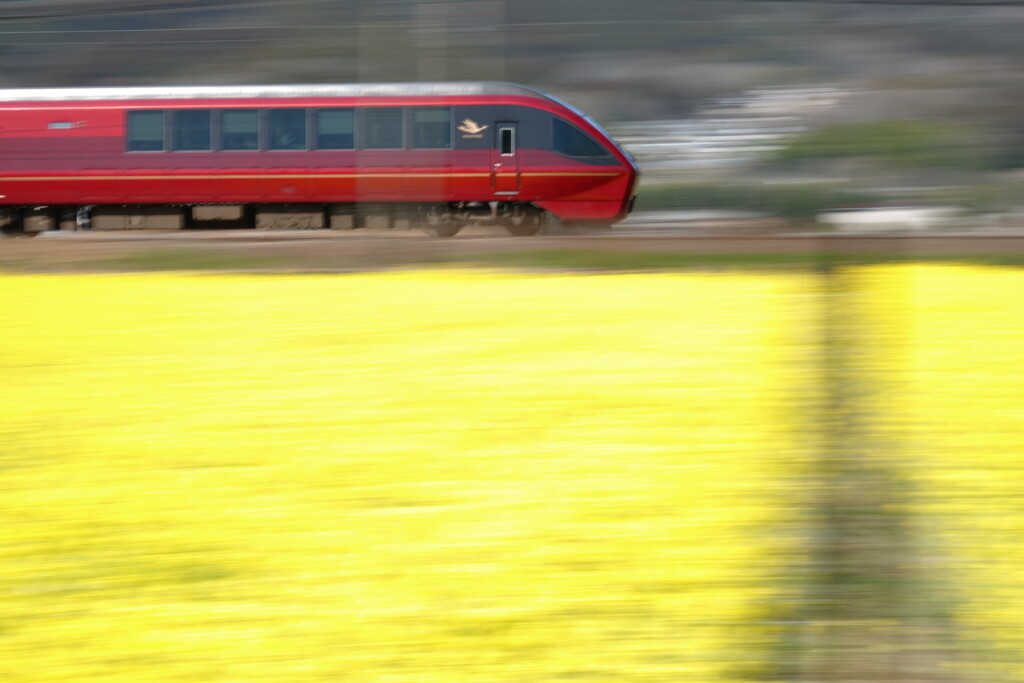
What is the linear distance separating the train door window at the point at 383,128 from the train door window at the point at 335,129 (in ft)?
0.31

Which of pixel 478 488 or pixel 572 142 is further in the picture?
pixel 572 142

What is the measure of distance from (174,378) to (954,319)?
159cm

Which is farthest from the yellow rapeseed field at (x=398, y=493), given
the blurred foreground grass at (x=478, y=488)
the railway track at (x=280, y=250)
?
the railway track at (x=280, y=250)

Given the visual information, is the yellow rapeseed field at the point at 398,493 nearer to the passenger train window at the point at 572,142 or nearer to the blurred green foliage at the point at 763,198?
the blurred green foliage at the point at 763,198

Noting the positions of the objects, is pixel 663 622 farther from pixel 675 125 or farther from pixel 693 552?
pixel 675 125

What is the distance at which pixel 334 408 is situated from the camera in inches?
63.4

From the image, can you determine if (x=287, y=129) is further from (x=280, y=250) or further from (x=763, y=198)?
(x=763, y=198)

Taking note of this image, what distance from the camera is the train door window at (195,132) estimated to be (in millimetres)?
3928

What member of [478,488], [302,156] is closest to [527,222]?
[302,156]

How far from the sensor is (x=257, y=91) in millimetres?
3920

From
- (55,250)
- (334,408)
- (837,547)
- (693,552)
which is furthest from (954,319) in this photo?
(55,250)

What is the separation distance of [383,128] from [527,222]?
719mm

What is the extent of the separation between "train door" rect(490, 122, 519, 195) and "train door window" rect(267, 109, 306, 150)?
70 cm

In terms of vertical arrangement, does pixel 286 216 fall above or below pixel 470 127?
below
